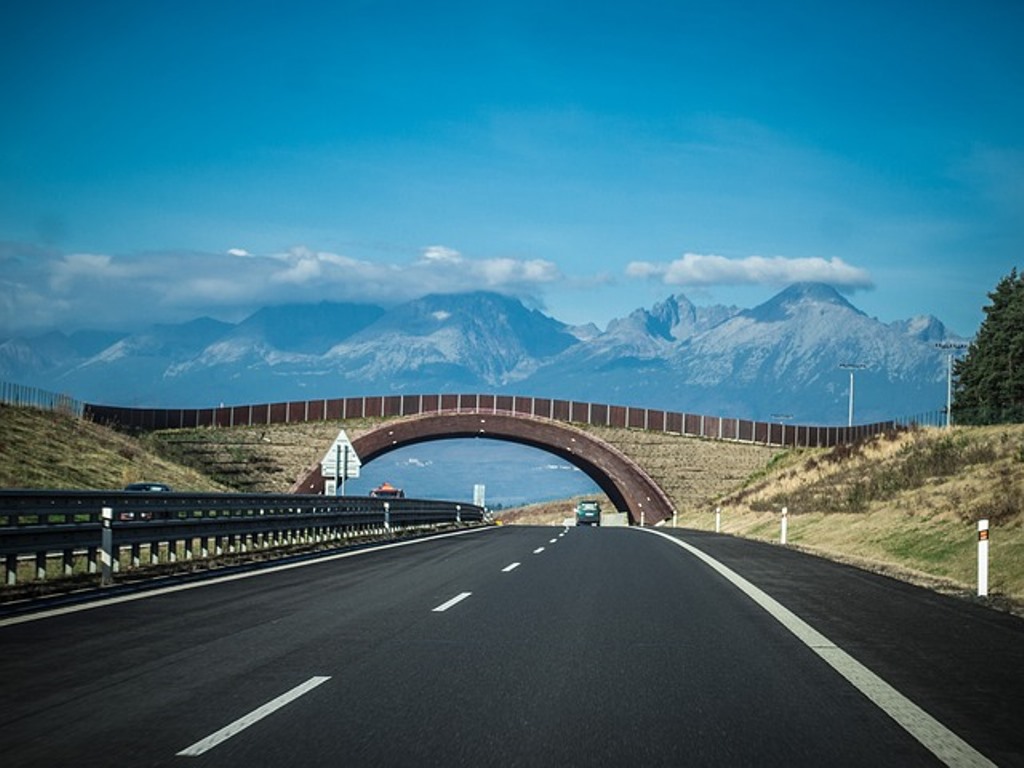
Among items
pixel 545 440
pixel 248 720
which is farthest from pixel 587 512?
pixel 248 720

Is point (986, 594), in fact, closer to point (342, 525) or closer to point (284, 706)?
point (284, 706)

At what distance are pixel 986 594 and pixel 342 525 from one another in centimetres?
1787

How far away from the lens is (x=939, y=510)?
23969 millimetres

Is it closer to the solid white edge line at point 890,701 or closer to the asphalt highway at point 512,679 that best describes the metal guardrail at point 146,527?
the asphalt highway at point 512,679

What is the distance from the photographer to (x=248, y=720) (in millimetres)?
6414

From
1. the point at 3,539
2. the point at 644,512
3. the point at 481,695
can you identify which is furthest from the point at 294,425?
the point at 481,695

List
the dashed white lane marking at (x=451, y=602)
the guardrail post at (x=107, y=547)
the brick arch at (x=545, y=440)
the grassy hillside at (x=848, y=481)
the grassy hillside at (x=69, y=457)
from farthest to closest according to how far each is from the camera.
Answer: the brick arch at (x=545, y=440) < the grassy hillside at (x=69, y=457) < the grassy hillside at (x=848, y=481) < the guardrail post at (x=107, y=547) < the dashed white lane marking at (x=451, y=602)

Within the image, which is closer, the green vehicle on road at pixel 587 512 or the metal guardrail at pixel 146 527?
the metal guardrail at pixel 146 527

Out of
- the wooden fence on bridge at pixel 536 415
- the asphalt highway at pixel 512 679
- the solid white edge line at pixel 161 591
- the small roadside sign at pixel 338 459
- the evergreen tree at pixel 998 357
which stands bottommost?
the solid white edge line at pixel 161 591

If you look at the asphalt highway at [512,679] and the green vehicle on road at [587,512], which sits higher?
the asphalt highway at [512,679]

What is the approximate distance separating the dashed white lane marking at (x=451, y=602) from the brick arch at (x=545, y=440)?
58.4 m

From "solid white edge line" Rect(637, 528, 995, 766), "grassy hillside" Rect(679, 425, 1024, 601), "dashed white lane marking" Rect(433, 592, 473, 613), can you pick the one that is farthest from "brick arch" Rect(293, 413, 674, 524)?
"solid white edge line" Rect(637, 528, 995, 766)

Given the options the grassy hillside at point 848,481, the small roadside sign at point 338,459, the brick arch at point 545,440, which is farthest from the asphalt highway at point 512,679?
the brick arch at point 545,440

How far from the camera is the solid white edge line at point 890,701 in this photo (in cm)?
576
